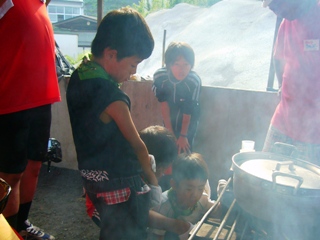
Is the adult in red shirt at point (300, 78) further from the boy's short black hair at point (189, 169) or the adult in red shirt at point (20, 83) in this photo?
the adult in red shirt at point (20, 83)

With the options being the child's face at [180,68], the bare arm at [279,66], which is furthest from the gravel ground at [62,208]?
the bare arm at [279,66]

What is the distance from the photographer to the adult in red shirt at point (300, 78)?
225cm

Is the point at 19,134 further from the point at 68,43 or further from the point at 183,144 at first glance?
the point at 68,43

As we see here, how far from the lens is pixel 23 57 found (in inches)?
92.1

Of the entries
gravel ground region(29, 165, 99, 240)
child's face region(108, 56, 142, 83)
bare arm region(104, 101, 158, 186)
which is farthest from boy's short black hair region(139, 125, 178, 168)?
gravel ground region(29, 165, 99, 240)

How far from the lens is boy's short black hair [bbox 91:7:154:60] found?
1.78m

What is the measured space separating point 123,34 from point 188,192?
4.26ft

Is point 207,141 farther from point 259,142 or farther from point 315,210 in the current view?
point 315,210

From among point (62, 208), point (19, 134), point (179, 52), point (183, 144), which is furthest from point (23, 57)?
point (62, 208)

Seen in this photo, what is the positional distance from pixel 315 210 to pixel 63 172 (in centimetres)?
414

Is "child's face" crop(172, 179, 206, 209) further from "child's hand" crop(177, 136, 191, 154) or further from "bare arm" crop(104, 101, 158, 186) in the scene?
"child's hand" crop(177, 136, 191, 154)

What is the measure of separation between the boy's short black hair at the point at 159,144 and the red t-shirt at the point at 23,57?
94 cm

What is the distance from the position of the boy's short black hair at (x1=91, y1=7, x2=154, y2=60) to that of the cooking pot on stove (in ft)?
3.05

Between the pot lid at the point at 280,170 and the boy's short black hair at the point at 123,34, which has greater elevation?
the boy's short black hair at the point at 123,34
